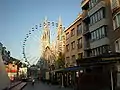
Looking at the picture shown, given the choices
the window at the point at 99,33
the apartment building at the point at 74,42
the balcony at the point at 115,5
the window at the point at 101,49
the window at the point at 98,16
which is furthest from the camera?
the apartment building at the point at 74,42

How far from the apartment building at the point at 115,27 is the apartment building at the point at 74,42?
19277 mm

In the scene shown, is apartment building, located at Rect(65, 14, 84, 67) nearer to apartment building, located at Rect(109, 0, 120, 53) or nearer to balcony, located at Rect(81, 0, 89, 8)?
balcony, located at Rect(81, 0, 89, 8)

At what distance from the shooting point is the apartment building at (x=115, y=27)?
3842cm

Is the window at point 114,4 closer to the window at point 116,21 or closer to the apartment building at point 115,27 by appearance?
the apartment building at point 115,27

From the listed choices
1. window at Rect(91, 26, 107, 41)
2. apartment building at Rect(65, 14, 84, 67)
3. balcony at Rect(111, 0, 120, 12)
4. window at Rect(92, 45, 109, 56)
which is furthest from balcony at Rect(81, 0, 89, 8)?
balcony at Rect(111, 0, 120, 12)

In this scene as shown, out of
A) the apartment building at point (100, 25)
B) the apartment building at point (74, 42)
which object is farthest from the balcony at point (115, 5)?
the apartment building at point (74, 42)

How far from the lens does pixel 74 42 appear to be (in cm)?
6806

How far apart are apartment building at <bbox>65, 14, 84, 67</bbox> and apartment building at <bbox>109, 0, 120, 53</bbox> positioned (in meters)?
19.3

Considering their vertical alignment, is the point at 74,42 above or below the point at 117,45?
above

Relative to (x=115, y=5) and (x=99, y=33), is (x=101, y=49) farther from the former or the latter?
(x=115, y=5)

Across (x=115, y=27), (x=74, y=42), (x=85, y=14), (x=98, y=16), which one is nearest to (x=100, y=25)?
(x=98, y=16)

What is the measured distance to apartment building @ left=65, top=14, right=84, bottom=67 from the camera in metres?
62.7

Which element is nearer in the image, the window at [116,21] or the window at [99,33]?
the window at [116,21]

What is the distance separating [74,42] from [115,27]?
28360 millimetres
